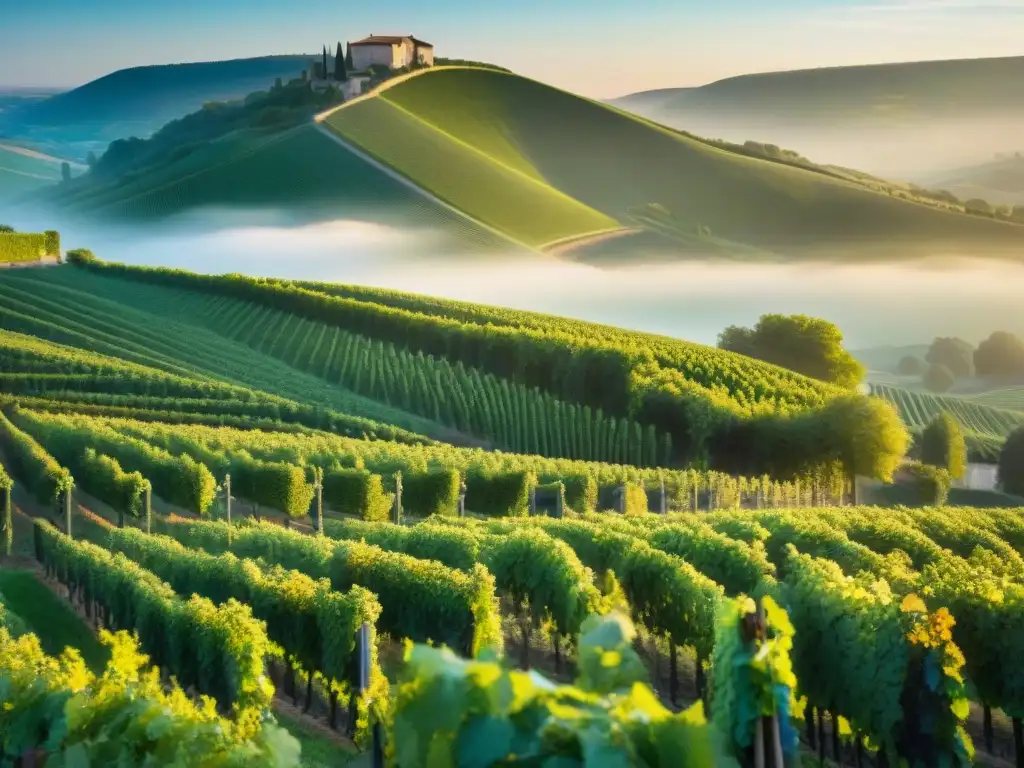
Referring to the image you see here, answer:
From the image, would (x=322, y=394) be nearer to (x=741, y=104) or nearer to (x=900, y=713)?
(x=900, y=713)

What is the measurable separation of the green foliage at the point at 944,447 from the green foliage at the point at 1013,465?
975 millimetres

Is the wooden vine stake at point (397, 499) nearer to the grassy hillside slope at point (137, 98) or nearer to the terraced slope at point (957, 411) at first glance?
the terraced slope at point (957, 411)

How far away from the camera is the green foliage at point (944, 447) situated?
31.3m

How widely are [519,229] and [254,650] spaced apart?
4753 cm

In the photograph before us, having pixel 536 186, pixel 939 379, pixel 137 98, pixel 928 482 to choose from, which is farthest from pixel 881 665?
pixel 137 98

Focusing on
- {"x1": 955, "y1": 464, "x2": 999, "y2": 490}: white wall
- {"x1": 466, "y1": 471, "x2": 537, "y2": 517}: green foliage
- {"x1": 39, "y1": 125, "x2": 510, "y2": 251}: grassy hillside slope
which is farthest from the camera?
{"x1": 39, "y1": 125, "x2": 510, "y2": 251}: grassy hillside slope

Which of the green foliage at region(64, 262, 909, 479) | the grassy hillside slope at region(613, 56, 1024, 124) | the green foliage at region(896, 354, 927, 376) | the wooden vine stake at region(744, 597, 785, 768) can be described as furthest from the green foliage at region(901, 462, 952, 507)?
the grassy hillside slope at region(613, 56, 1024, 124)

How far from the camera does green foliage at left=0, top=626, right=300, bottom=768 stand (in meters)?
4.18

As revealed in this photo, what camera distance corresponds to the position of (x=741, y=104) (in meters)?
66.9

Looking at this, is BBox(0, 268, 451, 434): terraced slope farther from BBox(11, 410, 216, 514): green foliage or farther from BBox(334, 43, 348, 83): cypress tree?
BBox(334, 43, 348, 83): cypress tree

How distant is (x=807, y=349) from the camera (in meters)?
38.3

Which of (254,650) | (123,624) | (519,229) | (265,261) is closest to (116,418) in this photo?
(123,624)

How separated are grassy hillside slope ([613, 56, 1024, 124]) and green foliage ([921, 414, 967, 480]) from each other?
35111 millimetres

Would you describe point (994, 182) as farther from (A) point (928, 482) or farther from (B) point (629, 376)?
(B) point (629, 376)
